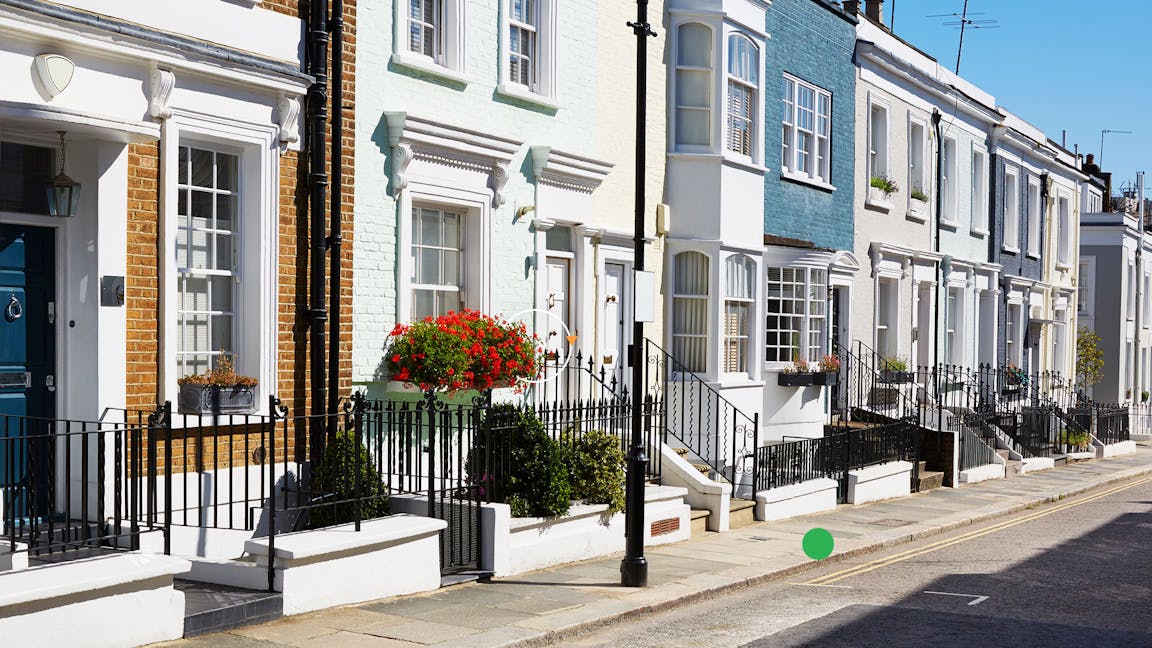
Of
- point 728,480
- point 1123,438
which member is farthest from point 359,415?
point 1123,438

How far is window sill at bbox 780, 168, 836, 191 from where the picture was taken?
65.5ft

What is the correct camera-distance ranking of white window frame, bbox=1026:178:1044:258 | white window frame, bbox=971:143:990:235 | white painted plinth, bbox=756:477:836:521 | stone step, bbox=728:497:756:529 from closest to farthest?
stone step, bbox=728:497:756:529, white painted plinth, bbox=756:477:836:521, white window frame, bbox=971:143:990:235, white window frame, bbox=1026:178:1044:258

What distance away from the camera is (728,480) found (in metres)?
16.6

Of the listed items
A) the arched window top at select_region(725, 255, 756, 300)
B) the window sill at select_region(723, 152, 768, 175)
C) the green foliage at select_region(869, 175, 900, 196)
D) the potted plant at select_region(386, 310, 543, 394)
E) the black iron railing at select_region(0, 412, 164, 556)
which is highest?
the green foliage at select_region(869, 175, 900, 196)

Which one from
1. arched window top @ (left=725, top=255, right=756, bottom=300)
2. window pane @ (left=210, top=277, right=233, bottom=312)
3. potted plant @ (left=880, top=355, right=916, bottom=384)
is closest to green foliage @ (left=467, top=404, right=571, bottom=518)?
window pane @ (left=210, top=277, right=233, bottom=312)

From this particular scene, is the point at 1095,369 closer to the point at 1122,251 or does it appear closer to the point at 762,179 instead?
the point at 1122,251

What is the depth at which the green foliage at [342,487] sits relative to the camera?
10.4 m

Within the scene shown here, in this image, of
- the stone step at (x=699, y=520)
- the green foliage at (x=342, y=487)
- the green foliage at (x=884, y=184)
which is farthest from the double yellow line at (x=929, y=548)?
the green foliage at (x=884, y=184)

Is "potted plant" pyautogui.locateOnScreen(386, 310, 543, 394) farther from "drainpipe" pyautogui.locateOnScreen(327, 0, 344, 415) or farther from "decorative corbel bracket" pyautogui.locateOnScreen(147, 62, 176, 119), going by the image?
"decorative corbel bracket" pyautogui.locateOnScreen(147, 62, 176, 119)

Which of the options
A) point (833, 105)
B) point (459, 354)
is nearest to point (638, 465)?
point (459, 354)

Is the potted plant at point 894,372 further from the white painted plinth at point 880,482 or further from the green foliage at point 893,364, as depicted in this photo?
the white painted plinth at point 880,482

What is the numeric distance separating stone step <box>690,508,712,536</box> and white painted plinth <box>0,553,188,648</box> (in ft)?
24.4

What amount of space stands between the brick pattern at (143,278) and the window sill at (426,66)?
10.2 ft

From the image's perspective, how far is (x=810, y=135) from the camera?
21.0m
